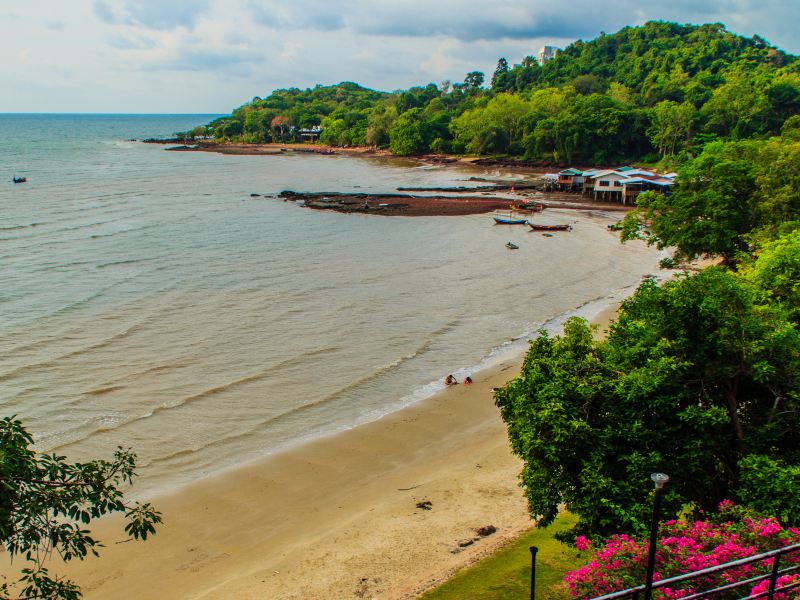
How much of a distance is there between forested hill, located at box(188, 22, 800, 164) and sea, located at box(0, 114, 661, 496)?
158 ft

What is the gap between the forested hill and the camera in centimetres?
10638

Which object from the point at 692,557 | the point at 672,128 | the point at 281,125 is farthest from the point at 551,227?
the point at 281,125

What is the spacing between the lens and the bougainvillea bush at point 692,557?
9638 mm

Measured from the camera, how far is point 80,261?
1864 inches

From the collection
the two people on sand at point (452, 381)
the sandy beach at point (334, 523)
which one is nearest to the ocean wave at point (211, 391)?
the sandy beach at point (334, 523)

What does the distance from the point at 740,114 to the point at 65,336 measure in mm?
109436

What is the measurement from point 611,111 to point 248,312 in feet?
311

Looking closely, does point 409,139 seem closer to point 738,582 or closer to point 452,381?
point 452,381

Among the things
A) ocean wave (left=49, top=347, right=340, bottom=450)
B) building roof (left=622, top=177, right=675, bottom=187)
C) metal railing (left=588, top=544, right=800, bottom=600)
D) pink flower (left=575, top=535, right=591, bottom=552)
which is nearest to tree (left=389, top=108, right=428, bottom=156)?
building roof (left=622, top=177, right=675, bottom=187)

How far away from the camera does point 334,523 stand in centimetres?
1773

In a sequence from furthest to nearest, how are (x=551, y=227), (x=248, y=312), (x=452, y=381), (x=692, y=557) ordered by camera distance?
(x=551, y=227), (x=248, y=312), (x=452, y=381), (x=692, y=557)

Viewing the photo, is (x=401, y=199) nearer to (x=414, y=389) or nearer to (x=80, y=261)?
(x=80, y=261)

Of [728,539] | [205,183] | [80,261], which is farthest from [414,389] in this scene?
[205,183]

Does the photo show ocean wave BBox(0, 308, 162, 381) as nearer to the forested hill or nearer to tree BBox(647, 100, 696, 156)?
the forested hill
